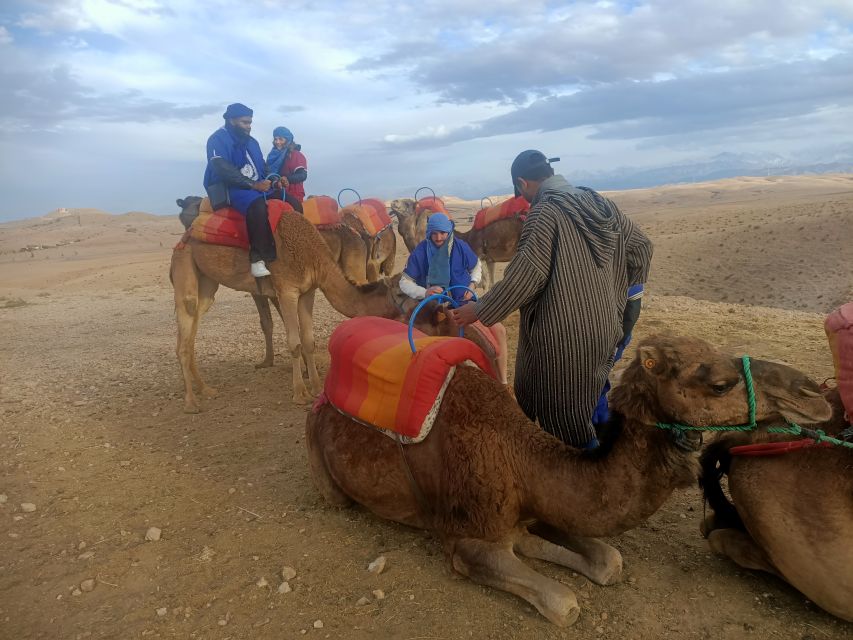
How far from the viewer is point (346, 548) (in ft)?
12.5

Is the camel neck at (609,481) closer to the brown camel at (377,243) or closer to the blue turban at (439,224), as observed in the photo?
the blue turban at (439,224)

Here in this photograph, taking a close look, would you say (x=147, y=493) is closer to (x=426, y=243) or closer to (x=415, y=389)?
(x=415, y=389)

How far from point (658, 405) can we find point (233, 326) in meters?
9.10

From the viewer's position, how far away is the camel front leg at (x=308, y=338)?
7.17 meters

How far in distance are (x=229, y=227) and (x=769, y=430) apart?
583cm

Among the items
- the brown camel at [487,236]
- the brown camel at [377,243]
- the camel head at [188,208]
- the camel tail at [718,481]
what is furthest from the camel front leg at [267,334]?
the camel tail at [718,481]

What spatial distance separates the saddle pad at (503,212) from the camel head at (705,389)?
29.6ft

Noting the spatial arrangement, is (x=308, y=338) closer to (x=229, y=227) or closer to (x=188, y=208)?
(x=229, y=227)

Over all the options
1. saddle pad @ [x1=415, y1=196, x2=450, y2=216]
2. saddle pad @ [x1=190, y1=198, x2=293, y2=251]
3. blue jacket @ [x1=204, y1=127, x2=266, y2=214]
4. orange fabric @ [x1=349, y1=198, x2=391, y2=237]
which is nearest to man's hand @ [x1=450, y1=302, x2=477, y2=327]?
saddle pad @ [x1=190, y1=198, x2=293, y2=251]

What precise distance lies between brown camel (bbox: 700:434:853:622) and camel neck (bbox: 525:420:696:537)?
36 centimetres

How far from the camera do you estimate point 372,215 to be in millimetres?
11055

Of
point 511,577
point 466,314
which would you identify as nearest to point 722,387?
point 511,577

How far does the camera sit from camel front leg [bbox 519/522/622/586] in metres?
3.24

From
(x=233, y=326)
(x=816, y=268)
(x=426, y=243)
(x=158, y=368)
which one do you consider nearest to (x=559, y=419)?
(x=426, y=243)
